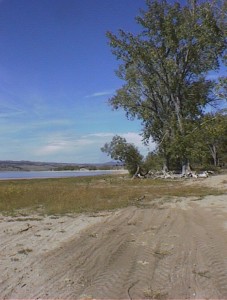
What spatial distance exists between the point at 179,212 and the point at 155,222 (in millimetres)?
2866

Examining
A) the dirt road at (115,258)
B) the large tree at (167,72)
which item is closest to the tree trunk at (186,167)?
the large tree at (167,72)

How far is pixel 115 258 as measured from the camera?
8336mm

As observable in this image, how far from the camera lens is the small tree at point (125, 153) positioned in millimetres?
53406

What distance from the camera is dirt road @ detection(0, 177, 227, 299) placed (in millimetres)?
6406

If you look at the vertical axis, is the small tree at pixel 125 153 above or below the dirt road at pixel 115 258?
above

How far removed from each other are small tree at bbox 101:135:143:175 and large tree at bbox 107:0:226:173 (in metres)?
4.46

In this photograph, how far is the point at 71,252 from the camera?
8.92 m

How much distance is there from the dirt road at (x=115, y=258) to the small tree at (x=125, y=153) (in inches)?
1548

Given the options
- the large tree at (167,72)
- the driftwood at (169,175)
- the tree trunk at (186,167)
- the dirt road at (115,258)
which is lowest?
the dirt road at (115,258)

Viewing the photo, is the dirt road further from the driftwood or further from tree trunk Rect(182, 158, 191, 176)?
tree trunk Rect(182, 158, 191, 176)

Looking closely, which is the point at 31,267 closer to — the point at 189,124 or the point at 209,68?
the point at 189,124

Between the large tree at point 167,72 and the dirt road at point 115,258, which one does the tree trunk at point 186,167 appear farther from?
the dirt road at point 115,258

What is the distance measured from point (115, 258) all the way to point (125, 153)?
45.7 meters

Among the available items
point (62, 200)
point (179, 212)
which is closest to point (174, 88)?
point (62, 200)
